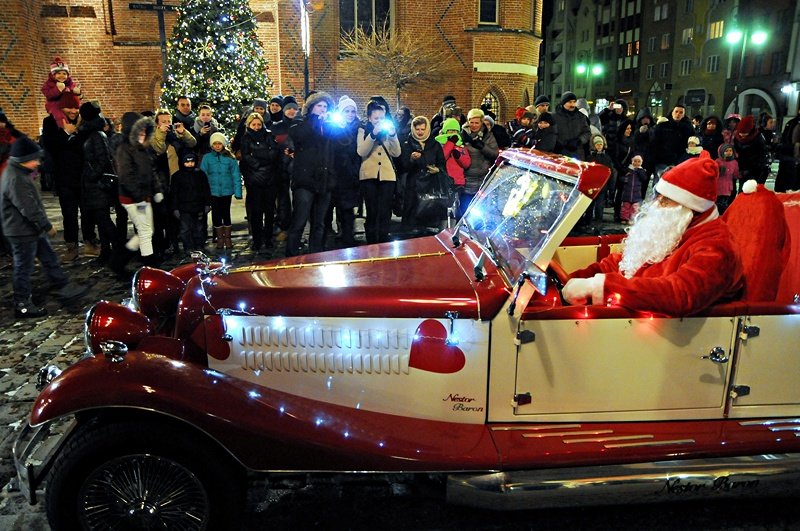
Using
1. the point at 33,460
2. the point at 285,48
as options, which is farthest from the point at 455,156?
the point at 285,48

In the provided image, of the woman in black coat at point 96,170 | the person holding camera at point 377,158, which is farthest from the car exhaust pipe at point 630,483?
the woman in black coat at point 96,170

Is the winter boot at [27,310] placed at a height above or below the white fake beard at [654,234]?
below

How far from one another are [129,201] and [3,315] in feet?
6.02

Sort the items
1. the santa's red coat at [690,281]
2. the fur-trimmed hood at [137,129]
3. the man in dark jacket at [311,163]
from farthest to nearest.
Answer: the man in dark jacket at [311,163]
the fur-trimmed hood at [137,129]
the santa's red coat at [690,281]

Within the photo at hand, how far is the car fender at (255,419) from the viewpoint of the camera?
260 centimetres

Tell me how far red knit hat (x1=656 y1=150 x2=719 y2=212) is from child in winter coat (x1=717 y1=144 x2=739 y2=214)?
8.43m

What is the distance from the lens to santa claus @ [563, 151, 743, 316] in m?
2.87

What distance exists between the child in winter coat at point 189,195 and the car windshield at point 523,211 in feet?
16.7

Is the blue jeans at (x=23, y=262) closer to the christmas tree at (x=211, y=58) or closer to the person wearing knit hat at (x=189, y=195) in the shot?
the person wearing knit hat at (x=189, y=195)

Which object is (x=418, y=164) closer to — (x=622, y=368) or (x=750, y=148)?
(x=622, y=368)

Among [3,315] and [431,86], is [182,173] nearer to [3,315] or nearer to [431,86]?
[3,315]

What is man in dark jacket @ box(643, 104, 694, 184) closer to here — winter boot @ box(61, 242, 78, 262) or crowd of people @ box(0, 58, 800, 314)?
crowd of people @ box(0, 58, 800, 314)

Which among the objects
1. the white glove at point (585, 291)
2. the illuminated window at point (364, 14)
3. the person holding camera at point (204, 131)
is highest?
the illuminated window at point (364, 14)

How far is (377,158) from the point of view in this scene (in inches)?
319
